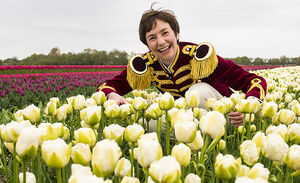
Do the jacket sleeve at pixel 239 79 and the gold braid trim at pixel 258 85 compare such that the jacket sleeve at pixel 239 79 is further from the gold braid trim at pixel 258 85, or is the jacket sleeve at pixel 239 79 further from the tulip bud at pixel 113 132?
the tulip bud at pixel 113 132

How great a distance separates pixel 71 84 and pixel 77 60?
2573 centimetres

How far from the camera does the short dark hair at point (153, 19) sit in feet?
7.85

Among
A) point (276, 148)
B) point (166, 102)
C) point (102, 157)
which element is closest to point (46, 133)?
point (102, 157)

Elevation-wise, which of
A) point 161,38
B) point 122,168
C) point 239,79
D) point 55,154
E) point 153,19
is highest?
point 153,19

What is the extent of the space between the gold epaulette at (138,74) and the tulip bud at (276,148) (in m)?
1.85

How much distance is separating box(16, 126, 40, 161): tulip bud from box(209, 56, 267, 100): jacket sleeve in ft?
5.38

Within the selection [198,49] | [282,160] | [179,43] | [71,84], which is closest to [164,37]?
[198,49]

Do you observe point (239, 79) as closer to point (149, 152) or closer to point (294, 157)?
point (294, 157)

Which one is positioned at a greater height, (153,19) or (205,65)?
(153,19)

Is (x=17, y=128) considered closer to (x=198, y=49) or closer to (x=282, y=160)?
(x=282, y=160)

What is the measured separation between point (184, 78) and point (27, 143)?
2059mm

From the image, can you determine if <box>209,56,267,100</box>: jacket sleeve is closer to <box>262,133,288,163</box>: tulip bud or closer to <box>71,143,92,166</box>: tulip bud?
<box>262,133,288,163</box>: tulip bud

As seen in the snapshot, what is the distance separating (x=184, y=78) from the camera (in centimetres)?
271

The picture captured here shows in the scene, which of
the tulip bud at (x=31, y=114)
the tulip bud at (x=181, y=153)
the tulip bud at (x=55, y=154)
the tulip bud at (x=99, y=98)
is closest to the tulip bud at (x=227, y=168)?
the tulip bud at (x=181, y=153)
